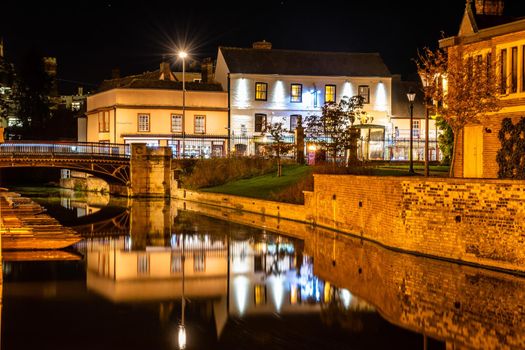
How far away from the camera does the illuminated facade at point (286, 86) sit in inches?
2803

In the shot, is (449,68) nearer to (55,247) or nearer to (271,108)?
(55,247)

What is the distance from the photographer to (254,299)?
1928 centimetres

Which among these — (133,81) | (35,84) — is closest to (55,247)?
(133,81)

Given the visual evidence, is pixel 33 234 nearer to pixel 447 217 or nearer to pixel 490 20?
pixel 447 217

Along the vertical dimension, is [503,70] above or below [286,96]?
below

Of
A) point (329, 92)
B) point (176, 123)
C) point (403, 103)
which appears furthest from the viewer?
point (403, 103)

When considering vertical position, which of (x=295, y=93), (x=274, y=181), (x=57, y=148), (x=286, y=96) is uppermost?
(x=295, y=93)

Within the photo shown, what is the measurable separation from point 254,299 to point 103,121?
56.4 m

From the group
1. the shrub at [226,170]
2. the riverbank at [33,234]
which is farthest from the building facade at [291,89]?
the riverbank at [33,234]

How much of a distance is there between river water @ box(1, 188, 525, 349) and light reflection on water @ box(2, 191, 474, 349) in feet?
0.11

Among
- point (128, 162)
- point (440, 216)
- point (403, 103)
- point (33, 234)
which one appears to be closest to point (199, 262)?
point (33, 234)

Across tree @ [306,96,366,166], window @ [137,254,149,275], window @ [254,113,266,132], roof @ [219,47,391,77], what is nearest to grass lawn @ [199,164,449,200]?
tree @ [306,96,366,166]

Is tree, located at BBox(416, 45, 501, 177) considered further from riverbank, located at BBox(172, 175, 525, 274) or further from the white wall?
the white wall

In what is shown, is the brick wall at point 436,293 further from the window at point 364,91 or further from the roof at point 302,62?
the window at point 364,91
